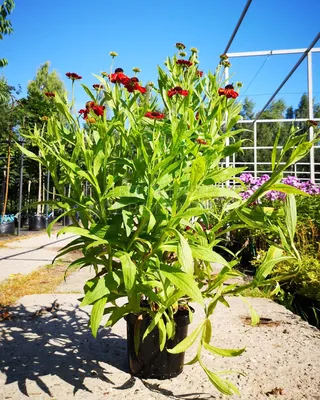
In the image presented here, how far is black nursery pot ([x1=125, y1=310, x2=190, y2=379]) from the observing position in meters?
1.54

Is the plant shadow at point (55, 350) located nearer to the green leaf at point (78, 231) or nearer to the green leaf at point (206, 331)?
the green leaf at point (206, 331)

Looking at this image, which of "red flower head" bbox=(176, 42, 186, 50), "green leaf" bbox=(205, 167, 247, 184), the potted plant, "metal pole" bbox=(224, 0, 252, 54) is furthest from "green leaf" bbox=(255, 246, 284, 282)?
"metal pole" bbox=(224, 0, 252, 54)

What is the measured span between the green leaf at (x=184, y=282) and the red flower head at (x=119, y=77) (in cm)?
71

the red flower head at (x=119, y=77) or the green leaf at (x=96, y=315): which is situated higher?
the red flower head at (x=119, y=77)

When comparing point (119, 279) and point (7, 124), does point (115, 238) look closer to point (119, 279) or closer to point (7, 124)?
point (119, 279)

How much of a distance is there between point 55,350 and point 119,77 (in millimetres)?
1411

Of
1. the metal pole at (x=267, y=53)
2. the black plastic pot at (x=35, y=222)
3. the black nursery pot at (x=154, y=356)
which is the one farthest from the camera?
the black plastic pot at (x=35, y=222)

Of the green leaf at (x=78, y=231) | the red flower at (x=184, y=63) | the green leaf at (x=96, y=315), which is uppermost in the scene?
the red flower at (x=184, y=63)

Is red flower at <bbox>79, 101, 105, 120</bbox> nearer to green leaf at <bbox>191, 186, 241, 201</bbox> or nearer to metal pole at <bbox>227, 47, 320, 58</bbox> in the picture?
green leaf at <bbox>191, 186, 241, 201</bbox>

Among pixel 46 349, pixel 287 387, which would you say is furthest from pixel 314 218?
pixel 46 349

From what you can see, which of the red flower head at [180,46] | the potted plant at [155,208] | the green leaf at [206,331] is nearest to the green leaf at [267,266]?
the potted plant at [155,208]

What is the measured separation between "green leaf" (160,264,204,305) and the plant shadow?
2.23ft

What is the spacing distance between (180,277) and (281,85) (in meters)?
7.12

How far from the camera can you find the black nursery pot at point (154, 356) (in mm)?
1538
